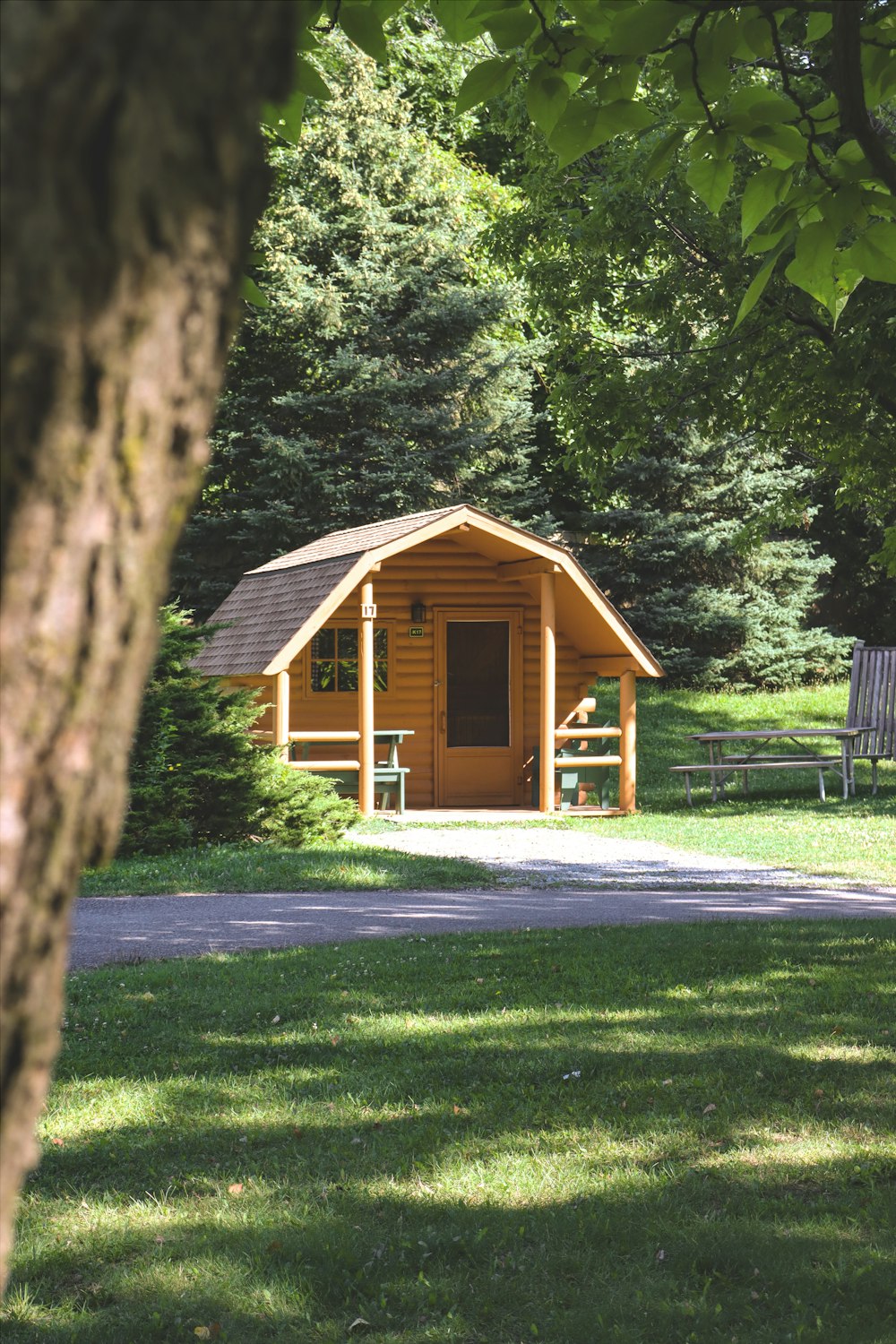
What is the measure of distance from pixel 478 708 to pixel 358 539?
10.3ft

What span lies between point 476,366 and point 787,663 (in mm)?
9667

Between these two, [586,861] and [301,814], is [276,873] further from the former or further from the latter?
[586,861]

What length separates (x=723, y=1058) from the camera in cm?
611

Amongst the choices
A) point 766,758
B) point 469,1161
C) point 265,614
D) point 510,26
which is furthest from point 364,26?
point 766,758

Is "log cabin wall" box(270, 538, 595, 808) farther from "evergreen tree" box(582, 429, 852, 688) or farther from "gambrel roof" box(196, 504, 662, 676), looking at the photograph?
"evergreen tree" box(582, 429, 852, 688)

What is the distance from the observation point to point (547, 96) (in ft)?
10.7

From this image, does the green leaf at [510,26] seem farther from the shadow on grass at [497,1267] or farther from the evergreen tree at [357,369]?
the evergreen tree at [357,369]

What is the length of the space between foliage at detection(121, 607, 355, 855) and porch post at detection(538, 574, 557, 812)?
188 inches

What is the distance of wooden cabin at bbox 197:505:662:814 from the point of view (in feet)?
64.7

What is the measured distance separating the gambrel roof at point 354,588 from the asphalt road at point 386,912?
6.36 metres

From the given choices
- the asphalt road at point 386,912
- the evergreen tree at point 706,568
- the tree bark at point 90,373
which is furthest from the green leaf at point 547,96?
the evergreen tree at point 706,568

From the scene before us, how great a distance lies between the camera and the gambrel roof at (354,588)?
57.9 feet

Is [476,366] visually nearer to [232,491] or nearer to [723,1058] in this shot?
[232,491]

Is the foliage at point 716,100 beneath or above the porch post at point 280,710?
above
